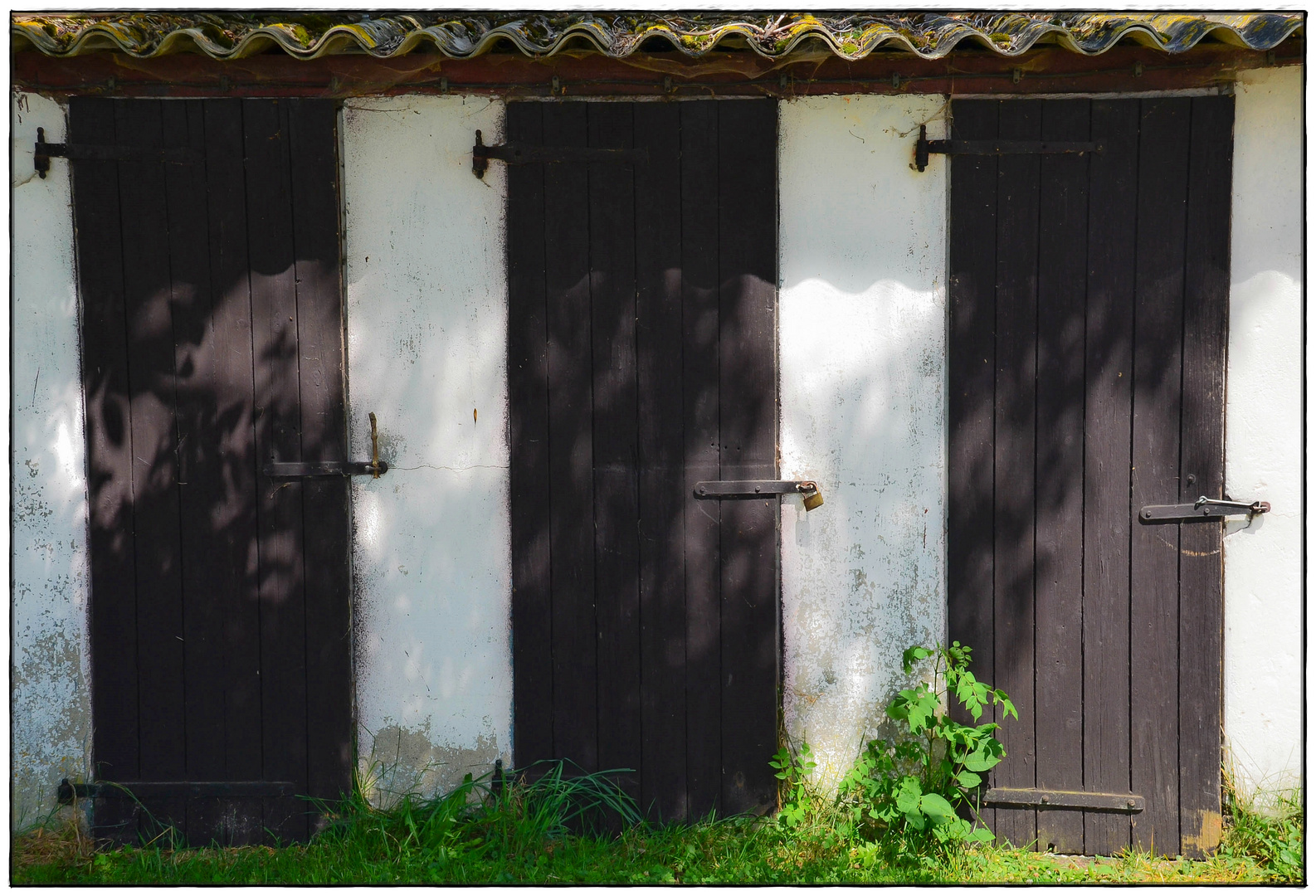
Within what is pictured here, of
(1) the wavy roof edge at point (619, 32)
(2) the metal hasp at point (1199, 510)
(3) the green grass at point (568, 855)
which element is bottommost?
(3) the green grass at point (568, 855)

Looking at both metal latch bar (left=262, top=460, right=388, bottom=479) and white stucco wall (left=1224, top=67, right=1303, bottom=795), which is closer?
white stucco wall (left=1224, top=67, right=1303, bottom=795)

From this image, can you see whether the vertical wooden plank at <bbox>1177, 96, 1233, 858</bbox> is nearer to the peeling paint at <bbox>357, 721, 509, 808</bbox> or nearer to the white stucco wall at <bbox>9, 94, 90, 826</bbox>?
the peeling paint at <bbox>357, 721, 509, 808</bbox>

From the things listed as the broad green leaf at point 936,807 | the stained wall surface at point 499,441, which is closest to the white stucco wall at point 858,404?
the stained wall surface at point 499,441

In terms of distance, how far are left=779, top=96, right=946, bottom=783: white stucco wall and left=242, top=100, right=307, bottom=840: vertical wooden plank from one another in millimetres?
1923

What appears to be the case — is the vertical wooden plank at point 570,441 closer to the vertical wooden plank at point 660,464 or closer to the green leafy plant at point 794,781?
the vertical wooden plank at point 660,464

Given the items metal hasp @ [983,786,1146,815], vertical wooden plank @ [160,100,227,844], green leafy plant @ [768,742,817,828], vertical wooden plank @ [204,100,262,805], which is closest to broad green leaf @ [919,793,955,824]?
metal hasp @ [983,786,1146,815]

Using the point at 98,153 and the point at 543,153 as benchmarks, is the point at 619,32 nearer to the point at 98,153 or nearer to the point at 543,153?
the point at 543,153

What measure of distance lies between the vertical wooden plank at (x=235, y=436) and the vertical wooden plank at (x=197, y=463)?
2 centimetres

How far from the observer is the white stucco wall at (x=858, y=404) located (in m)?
3.47

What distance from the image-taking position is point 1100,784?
3.54 meters

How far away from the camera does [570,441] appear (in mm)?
3525

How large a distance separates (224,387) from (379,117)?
121cm

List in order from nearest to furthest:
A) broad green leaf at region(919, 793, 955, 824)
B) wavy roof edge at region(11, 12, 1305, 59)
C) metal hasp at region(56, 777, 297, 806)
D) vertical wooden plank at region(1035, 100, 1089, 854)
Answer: wavy roof edge at region(11, 12, 1305, 59)
broad green leaf at region(919, 793, 955, 824)
vertical wooden plank at region(1035, 100, 1089, 854)
metal hasp at region(56, 777, 297, 806)

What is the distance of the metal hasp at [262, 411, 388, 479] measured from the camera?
3506 millimetres
